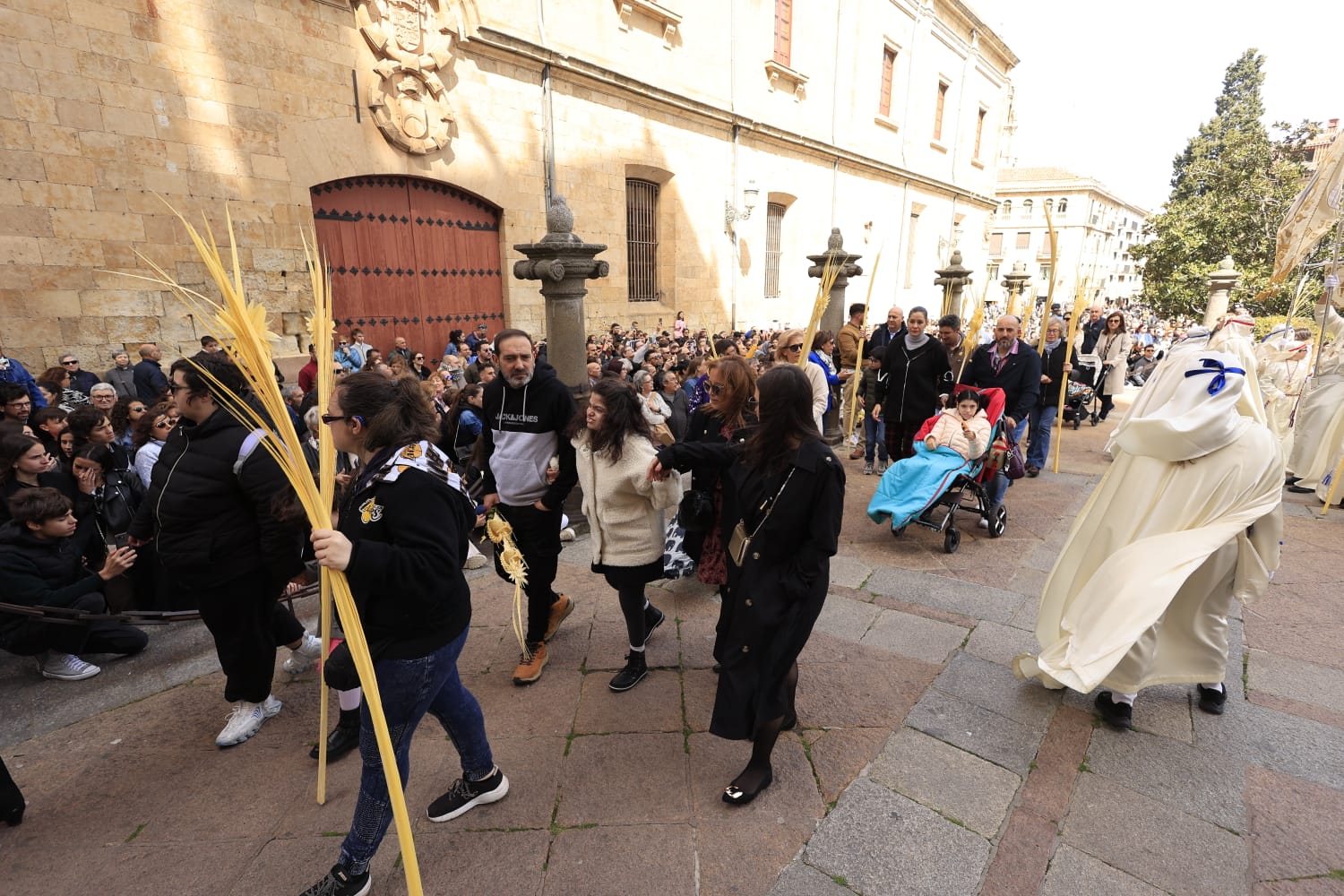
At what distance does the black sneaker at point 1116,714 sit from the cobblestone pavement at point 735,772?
0.04 meters

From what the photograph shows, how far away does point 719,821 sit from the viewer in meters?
2.40

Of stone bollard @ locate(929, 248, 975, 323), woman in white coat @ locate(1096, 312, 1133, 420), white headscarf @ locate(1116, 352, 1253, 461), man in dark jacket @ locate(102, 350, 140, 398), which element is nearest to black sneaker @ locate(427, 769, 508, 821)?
white headscarf @ locate(1116, 352, 1253, 461)

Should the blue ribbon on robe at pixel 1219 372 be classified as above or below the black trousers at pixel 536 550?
above

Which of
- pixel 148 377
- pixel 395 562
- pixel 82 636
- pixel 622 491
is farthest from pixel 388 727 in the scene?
pixel 148 377

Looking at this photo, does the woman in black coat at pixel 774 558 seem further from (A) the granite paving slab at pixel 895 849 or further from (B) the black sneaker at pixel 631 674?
(B) the black sneaker at pixel 631 674

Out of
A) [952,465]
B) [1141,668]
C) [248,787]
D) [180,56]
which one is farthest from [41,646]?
[180,56]

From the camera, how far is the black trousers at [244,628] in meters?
2.73

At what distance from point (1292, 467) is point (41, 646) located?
1026 cm

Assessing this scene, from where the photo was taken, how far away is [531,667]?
3.29 meters

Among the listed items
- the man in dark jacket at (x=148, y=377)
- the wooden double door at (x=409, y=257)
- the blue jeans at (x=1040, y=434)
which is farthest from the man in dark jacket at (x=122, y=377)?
the blue jeans at (x=1040, y=434)

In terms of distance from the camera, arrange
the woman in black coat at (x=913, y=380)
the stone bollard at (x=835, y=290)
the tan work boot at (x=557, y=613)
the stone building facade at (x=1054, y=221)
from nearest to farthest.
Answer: the tan work boot at (x=557, y=613)
the woman in black coat at (x=913, y=380)
the stone bollard at (x=835, y=290)
the stone building facade at (x=1054, y=221)

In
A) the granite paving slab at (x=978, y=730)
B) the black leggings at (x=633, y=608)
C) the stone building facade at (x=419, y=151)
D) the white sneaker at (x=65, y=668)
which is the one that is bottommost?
the white sneaker at (x=65, y=668)

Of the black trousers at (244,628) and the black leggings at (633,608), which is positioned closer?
the black trousers at (244,628)

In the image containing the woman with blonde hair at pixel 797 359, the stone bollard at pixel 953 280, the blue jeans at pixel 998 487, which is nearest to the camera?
the woman with blonde hair at pixel 797 359
